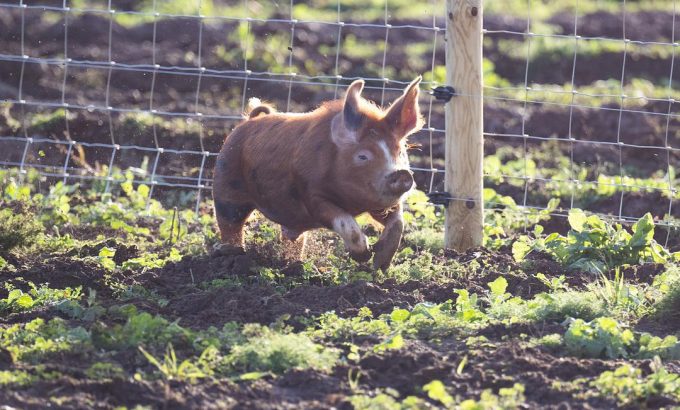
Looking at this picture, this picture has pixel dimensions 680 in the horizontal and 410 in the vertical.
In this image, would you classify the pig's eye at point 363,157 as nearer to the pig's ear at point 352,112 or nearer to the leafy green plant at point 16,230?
the pig's ear at point 352,112

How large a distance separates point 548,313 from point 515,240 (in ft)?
6.48

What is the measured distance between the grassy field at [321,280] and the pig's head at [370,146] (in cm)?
44

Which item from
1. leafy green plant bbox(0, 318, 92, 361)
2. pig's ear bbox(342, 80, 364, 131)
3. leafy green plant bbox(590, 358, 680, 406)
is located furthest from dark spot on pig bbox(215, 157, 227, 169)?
leafy green plant bbox(590, 358, 680, 406)

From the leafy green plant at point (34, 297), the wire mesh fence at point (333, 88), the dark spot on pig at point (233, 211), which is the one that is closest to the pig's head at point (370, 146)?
the wire mesh fence at point (333, 88)

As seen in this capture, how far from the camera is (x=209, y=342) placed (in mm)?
4551

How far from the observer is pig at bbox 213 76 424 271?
6086mm

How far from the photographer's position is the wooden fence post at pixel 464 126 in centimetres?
670

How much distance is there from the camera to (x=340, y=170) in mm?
6152

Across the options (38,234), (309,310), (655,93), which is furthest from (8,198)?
(655,93)

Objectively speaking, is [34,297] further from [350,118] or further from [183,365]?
[350,118]

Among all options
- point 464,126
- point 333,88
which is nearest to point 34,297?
point 464,126

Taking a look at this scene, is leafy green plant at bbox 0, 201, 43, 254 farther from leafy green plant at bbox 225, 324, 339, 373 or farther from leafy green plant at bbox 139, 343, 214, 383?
leafy green plant at bbox 225, 324, 339, 373

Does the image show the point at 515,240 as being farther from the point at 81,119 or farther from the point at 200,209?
the point at 81,119

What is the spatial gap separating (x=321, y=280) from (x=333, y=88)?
565 cm
